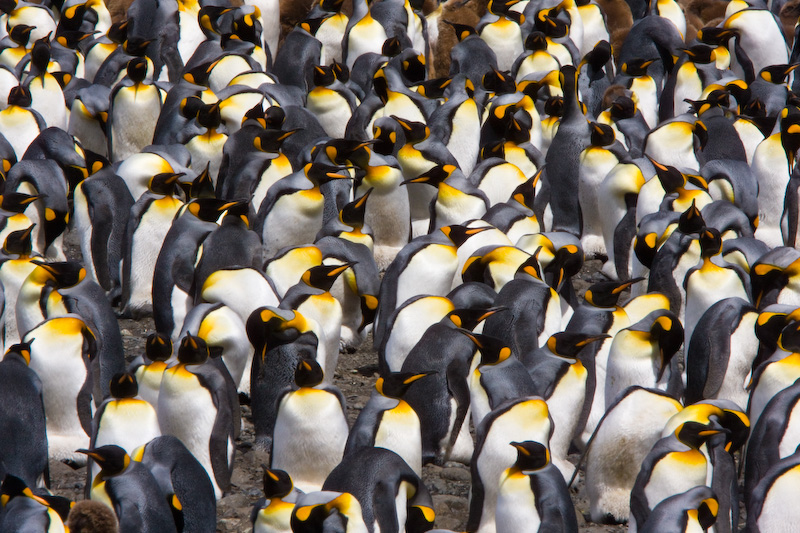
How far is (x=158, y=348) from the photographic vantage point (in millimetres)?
5230

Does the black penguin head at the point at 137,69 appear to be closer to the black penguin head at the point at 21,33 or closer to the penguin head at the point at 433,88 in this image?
the black penguin head at the point at 21,33

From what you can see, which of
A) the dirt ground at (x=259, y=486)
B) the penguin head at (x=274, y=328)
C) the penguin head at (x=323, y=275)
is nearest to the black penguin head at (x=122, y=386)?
the dirt ground at (x=259, y=486)

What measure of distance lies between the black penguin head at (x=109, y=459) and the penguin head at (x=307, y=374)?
92cm

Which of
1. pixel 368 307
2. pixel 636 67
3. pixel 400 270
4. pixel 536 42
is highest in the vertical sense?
pixel 536 42

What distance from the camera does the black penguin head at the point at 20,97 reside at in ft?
28.1

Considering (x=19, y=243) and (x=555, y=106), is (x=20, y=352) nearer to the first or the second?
(x=19, y=243)

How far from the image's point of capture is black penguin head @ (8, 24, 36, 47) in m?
10.3

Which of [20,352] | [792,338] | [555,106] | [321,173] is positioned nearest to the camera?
[20,352]

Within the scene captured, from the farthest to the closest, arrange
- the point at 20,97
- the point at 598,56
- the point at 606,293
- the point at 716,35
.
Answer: the point at 716,35 < the point at 598,56 < the point at 20,97 < the point at 606,293

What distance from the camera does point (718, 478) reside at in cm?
463

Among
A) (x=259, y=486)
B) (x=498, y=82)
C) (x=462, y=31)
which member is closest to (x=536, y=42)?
(x=498, y=82)

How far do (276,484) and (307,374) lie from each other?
76 centimetres

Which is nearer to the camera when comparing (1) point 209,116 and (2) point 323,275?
(2) point 323,275

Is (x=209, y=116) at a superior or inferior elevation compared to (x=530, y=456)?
superior
